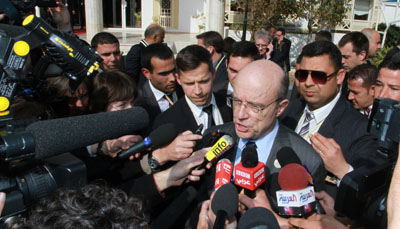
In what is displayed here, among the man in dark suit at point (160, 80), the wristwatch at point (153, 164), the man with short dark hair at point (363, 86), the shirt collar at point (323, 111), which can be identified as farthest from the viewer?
the man in dark suit at point (160, 80)

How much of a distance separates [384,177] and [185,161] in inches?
39.8

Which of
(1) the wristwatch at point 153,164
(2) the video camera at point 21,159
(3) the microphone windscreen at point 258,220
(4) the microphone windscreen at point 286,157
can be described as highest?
(2) the video camera at point 21,159

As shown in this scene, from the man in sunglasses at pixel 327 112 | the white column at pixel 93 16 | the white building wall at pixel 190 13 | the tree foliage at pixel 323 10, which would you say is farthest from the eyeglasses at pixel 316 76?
the white building wall at pixel 190 13

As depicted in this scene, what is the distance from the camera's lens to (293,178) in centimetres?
134

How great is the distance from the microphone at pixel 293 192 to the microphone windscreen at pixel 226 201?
21 centimetres

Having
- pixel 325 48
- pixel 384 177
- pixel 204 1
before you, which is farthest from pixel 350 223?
pixel 204 1

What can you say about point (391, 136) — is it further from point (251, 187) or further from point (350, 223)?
point (251, 187)

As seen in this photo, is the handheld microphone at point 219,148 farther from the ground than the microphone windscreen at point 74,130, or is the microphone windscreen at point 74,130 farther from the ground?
the microphone windscreen at point 74,130

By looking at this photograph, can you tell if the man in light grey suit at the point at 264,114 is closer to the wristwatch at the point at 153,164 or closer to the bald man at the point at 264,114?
the bald man at the point at 264,114

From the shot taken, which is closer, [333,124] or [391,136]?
[391,136]

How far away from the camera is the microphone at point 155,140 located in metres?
1.51

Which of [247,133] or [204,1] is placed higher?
[204,1]

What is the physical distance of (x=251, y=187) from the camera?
1.42 m

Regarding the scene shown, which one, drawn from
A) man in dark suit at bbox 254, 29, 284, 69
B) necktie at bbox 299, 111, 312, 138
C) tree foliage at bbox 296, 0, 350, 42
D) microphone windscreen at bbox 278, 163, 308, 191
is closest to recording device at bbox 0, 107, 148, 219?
microphone windscreen at bbox 278, 163, 308, 191
